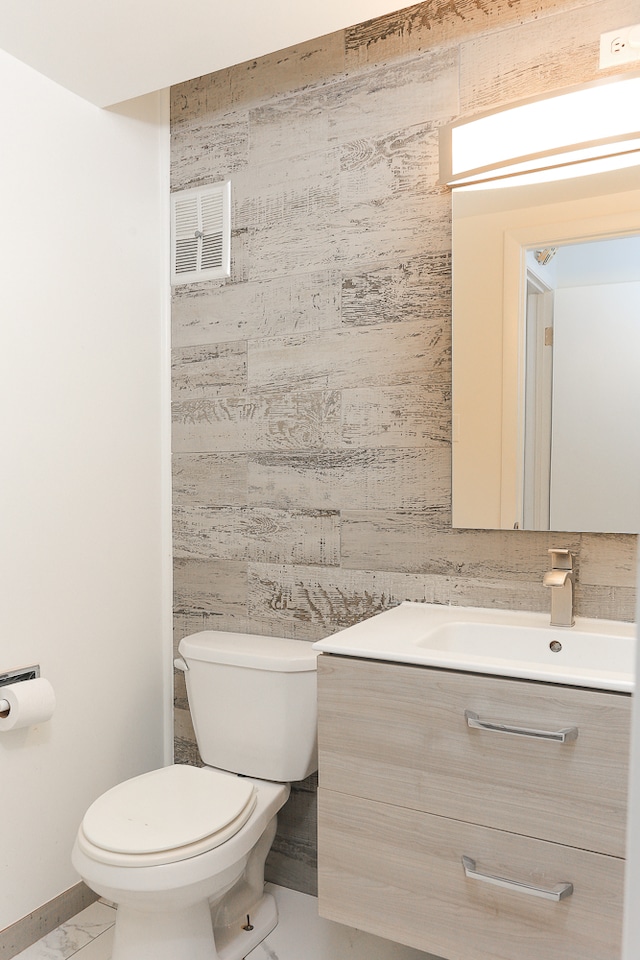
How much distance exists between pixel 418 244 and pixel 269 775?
1.39 m

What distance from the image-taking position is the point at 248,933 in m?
1.80

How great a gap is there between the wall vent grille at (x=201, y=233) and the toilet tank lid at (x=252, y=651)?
105 cm

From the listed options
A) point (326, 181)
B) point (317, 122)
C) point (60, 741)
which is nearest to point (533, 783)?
point (60, 741)

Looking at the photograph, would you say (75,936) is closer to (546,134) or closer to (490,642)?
(490,642)

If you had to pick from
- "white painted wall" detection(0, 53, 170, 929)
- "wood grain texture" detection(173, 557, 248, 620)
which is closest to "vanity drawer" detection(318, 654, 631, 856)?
"wood grain texture" detection(173, 557, 248, 620)

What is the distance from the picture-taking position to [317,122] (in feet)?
6.47

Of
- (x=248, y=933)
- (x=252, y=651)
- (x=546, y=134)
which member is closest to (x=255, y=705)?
(x=252, y=651)

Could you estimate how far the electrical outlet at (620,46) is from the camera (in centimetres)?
154

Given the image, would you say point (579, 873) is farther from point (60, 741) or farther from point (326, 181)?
point (326, 181)

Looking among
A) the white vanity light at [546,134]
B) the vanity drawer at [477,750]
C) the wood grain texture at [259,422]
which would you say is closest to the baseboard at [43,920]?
the vanity drawer at [477,750]

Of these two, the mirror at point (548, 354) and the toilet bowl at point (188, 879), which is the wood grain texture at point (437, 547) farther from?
the toilet bowl at point (188, 879)

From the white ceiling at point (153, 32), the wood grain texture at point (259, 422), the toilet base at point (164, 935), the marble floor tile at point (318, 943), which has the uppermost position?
the white ceiling at point (153, 32)

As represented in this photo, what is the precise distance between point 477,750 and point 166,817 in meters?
0.70

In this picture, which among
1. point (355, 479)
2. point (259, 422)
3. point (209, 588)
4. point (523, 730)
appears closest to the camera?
point (523, 730)
